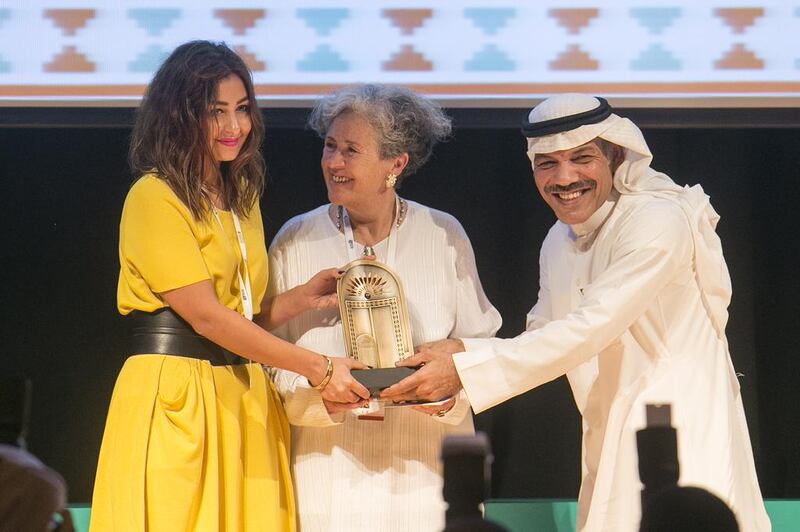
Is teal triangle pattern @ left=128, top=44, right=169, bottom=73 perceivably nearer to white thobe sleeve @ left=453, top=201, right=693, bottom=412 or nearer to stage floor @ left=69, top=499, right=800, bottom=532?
stage floor @ left=69, top=499, right=800, bottom=532

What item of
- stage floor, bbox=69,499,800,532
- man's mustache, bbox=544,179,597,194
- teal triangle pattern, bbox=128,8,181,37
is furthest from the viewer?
teal triangle pattern, bbox=128,8,181,37

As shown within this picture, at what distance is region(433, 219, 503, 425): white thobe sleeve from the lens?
3.00 m

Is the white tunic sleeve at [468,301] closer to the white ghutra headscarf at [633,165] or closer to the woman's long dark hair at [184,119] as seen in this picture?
the white ghutra headscarf at [633,165]

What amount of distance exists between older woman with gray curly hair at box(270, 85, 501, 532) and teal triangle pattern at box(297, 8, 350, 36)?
799mm

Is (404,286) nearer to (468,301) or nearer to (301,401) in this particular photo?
(468,301)

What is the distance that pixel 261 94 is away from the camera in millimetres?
3752

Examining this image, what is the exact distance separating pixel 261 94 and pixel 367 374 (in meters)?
1.39

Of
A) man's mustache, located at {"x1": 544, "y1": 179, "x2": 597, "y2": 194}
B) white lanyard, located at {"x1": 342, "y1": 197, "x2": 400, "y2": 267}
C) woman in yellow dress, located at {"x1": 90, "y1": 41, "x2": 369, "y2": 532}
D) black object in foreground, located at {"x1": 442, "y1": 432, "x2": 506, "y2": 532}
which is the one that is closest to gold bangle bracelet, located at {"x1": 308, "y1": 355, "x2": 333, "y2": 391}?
woman in yellow dress, located at {"x1": 90, "y1": 41, "x2": 369, "y2": 532}

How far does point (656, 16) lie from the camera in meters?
3.75

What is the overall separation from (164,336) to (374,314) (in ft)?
1.71

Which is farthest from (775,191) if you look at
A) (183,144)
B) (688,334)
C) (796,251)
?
(183,144)

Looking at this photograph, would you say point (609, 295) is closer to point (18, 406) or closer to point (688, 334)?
point (688, 334)

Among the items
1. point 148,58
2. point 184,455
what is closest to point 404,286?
point 184,455

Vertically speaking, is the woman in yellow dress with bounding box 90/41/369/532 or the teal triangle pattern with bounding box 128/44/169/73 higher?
the teal triangle pattern with bounding box 128/44/169/73
